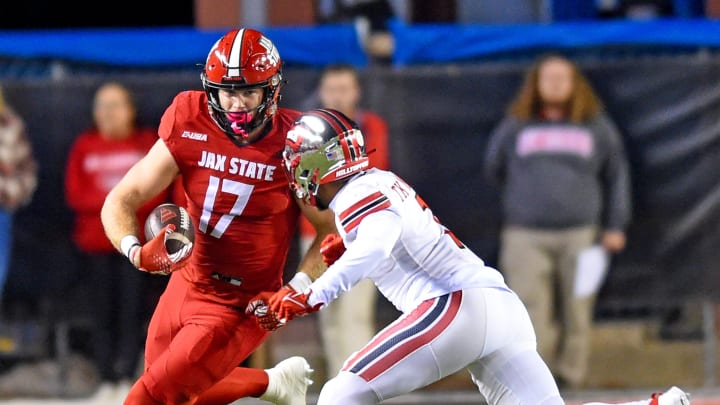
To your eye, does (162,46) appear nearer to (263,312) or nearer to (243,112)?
(243,112)

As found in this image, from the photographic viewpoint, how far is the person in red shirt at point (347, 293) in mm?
7812

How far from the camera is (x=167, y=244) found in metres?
5.00

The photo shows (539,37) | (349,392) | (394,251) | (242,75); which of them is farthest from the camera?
(539,37)

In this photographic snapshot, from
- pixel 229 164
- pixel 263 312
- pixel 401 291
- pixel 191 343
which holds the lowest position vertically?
pixel 191 343

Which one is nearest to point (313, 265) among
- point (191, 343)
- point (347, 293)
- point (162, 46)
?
point (191, 343)

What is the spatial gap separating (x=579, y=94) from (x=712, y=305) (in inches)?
55.9

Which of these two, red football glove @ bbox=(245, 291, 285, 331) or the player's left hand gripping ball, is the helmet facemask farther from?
red football glove @ bbox=(245, 291, 285, 331)

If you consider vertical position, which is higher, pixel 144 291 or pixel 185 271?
pixel 185 271

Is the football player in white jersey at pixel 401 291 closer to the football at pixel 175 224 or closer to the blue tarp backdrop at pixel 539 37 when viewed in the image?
the football at pixel 175 224

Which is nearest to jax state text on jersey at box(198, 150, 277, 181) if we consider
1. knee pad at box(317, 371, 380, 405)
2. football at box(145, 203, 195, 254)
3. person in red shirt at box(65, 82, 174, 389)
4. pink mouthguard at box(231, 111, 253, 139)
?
pink mouthguard at box(231, 111, 253, 139)

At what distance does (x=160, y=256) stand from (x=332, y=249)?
600 mm

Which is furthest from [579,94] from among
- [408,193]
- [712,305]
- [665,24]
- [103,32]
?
[408,193]

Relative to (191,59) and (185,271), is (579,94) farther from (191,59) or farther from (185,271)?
(185,271)

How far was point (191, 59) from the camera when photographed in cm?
823
